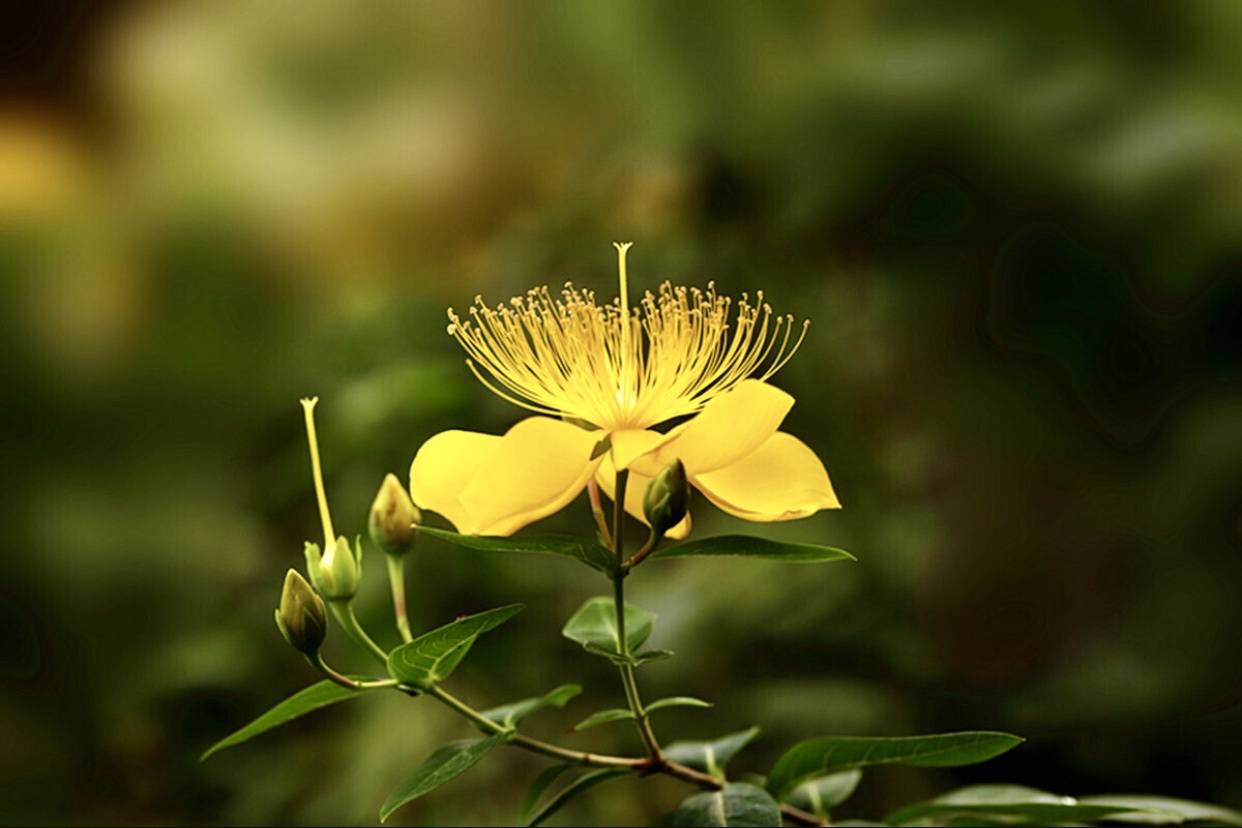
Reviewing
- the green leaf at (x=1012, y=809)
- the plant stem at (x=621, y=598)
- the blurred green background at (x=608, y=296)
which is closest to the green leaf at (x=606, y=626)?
the plant stem at (x=621, y=598)

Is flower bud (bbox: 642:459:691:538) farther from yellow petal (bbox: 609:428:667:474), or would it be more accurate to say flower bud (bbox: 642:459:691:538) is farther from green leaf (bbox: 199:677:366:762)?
green leaf (bbox: 199:677:366:762)

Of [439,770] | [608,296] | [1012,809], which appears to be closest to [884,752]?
[1012,809]

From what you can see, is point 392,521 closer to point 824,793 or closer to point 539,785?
point 539,785

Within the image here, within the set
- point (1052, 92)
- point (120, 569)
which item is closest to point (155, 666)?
point (120, 569)

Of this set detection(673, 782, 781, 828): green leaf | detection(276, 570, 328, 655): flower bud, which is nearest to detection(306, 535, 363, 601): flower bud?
detection(276, 570, 328, 655): flower bud

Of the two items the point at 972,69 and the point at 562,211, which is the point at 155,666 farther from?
the point at 972,69

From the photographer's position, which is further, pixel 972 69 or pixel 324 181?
pixel 324 181
